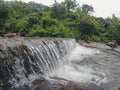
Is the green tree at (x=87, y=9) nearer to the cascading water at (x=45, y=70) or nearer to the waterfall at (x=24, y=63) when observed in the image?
the cascading water at (x=45, y=70)

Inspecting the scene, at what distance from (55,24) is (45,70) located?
41.3ft

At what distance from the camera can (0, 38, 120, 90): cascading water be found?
8.72 metres

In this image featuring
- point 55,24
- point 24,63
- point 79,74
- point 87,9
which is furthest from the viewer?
point 87,9

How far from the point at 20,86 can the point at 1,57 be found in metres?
1.15

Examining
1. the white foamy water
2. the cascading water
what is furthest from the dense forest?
the white foamy water

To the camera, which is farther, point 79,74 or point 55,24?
point 55,24

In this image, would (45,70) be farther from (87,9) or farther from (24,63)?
(87,9)

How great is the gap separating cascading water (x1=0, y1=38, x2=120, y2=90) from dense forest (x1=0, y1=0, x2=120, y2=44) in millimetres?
8221

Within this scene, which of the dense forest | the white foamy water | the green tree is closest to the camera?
the white foamy water

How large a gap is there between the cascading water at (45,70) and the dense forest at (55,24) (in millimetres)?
8221

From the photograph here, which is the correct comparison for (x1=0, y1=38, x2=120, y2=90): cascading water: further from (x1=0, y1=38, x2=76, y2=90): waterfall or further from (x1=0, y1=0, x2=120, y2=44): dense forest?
(x1=0, y1=0, x2=120, y2=44): dense forest

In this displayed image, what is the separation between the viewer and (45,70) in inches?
416

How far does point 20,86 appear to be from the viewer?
343 inches

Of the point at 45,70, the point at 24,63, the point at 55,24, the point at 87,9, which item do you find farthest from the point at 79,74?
the point at 87,9
